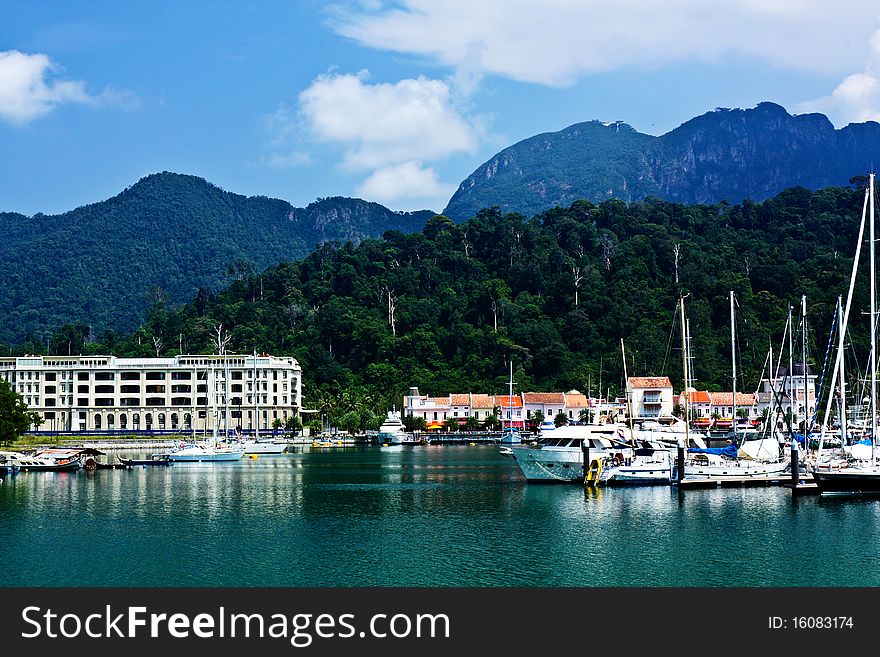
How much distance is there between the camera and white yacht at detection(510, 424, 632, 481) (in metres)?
50.4

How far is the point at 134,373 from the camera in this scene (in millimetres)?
128375

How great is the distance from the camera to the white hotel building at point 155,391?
126 metres

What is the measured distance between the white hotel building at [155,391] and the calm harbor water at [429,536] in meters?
71.5

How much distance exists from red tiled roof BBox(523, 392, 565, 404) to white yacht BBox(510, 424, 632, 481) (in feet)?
217

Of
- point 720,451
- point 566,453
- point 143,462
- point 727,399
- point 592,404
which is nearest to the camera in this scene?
point 566,453

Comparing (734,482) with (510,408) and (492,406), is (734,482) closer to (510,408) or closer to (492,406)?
(510,408)

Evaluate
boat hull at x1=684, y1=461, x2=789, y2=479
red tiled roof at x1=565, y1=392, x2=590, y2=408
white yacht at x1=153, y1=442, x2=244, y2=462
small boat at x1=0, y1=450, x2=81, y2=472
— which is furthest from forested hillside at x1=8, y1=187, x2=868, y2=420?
boat hull at x1=684, y1=461, x2=789, y2=479

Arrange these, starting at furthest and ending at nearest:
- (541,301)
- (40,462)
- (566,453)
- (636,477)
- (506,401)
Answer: (541,301) → (506,401) → (40,462) → (566,453) → (636,477)

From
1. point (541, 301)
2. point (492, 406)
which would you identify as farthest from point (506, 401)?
point (541, 301)

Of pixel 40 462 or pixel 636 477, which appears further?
pixel 40 462

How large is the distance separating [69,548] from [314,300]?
122 metres

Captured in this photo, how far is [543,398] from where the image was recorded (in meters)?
119

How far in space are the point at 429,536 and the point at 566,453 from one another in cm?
1678
